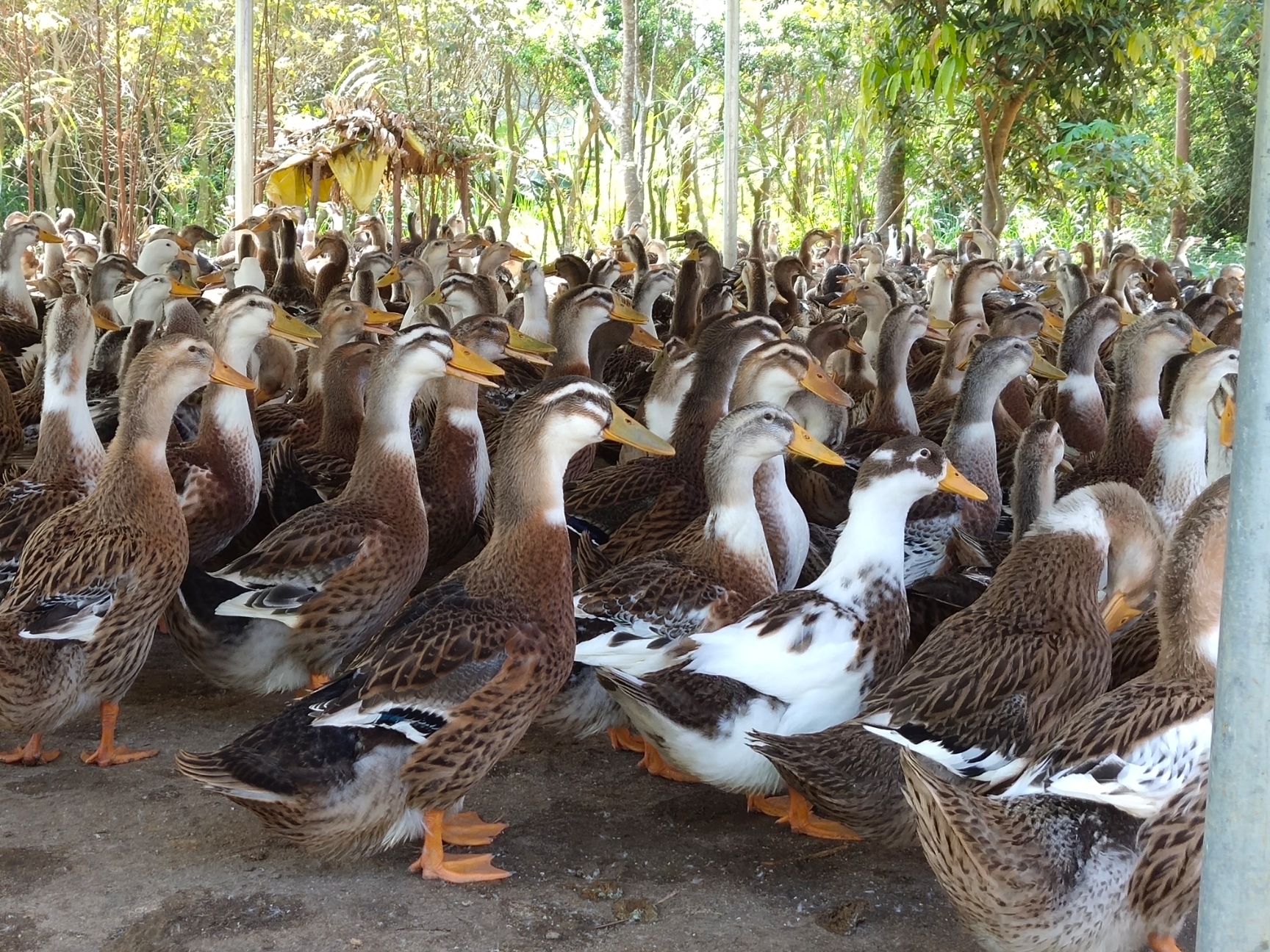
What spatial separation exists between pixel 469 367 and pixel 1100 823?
3.05 metres

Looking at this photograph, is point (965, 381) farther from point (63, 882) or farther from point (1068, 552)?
point (63, 882)

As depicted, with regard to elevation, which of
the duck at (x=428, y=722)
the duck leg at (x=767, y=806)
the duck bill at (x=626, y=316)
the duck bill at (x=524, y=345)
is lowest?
the duck leg at (x=767, y=806)

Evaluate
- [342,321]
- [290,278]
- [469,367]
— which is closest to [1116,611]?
[469,367]

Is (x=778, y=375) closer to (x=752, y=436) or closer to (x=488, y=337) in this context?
(x=752, y=436)

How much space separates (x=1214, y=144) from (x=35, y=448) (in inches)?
1055

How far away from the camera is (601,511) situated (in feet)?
18.3

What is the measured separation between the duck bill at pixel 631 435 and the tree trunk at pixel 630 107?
49.4 feet

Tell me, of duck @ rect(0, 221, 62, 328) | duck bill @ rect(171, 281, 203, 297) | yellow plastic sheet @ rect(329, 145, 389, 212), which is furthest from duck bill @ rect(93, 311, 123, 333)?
yellow plastic sheet @ rect(329, 145, 389, 212)

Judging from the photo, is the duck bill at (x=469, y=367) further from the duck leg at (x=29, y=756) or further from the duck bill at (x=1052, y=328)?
the duck bill at (x=1052, y=328)

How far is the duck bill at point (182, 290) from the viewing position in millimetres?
9175

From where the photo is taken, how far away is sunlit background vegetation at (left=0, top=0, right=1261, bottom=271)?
1346cm

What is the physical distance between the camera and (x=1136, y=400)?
605 centimetres

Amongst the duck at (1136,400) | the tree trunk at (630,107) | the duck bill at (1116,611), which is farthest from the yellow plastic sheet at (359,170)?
the duck bill at (1116,611)

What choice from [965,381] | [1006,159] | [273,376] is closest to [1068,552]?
[965,381]
